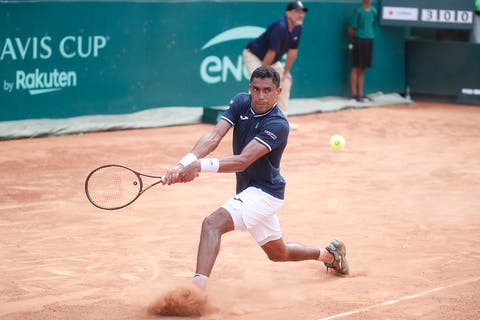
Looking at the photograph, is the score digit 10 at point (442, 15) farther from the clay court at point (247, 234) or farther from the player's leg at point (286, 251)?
the player's leg at point (286, 251)

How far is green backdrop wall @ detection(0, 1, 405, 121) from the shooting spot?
14.1 m

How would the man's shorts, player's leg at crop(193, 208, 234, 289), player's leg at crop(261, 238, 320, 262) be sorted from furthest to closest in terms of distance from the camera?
the man's shorts → player's leg at crop(261, 238, 320, 262) → player's leg at crop(193, 208, 234, 289)

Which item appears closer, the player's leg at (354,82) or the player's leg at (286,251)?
the player's leg at (286,251)

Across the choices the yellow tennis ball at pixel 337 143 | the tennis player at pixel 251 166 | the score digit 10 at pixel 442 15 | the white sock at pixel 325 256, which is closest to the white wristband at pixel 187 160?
the tennis player at pixel 251 166

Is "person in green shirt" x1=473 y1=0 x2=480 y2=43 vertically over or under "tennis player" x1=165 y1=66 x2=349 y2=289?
over

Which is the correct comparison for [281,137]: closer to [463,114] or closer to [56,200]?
[56,200]

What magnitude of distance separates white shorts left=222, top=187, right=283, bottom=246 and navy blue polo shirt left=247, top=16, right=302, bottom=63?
817cm

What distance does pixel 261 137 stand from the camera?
6488mm

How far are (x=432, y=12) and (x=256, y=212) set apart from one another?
45.6 ft

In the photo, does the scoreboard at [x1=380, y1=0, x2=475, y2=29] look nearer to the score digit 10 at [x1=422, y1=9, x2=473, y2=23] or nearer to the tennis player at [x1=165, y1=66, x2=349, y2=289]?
the score digit 10 at [x1=422, y1=9, x2=473, y2=23]

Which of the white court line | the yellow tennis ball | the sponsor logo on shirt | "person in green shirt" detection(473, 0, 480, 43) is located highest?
"person in green shirt" detection(473, 0, 480, 43)

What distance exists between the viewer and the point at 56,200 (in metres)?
10.1

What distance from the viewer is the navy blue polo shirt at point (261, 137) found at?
6.54 meters

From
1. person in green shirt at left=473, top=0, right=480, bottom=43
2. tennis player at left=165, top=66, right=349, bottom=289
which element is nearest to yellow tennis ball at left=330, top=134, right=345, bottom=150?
person in green shirt at left=473, top=0, right=480, bottom=43
